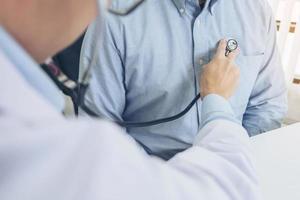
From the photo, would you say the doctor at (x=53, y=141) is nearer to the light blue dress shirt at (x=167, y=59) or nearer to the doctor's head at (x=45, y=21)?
the doctor's head at (x=45, y=21)

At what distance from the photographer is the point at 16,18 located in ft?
1.51

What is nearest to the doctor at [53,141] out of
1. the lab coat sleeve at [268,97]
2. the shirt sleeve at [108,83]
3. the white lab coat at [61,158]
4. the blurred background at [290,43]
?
the white lab coat at [61,158]

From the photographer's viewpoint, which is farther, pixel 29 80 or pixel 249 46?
pixel 249 46

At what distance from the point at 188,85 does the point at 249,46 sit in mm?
271

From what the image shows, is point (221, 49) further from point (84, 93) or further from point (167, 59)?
point (84, 93)

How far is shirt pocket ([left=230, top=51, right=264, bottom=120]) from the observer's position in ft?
4.52

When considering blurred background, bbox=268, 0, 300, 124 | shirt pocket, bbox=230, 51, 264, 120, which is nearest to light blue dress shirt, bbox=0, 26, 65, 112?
shirt pocket, bbox=230, 51, 264, 120

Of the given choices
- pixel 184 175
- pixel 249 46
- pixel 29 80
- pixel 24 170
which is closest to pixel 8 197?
pixel 24 170

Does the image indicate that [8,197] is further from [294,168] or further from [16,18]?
[294,168]

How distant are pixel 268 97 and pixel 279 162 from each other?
39 centimetres

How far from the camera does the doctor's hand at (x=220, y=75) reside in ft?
3.78

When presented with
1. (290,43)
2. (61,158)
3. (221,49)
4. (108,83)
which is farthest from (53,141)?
(290,43)

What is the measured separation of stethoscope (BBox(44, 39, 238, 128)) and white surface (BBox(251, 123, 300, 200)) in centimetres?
26

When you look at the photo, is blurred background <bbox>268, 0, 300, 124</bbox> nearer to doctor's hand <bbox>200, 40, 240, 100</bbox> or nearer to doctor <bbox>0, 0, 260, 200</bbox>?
doctor's hand <bbox>200, 40, 240, 100</bbox>
